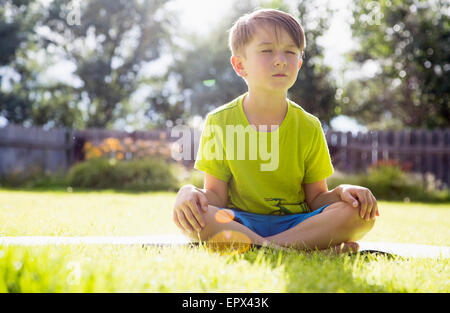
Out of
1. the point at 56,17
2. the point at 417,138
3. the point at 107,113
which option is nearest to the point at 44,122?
the point at 107,113

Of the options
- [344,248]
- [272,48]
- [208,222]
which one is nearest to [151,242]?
[208,222]

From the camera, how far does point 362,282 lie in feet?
5.39

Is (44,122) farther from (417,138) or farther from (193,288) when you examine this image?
(193,288)

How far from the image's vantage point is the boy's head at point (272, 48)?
7.55 ft

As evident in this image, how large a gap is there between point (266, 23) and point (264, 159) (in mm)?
814

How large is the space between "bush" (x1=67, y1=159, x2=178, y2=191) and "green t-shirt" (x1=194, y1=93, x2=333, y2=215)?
6752mm

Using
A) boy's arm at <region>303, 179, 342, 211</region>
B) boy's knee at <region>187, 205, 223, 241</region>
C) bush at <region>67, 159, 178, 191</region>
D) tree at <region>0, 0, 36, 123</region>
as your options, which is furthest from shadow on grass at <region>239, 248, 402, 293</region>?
tree at <region>0, 0, 36, 123</region>

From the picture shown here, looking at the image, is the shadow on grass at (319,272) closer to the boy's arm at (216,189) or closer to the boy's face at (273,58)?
the boy's arm at (216,189)

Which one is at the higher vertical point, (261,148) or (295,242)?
(261,148)

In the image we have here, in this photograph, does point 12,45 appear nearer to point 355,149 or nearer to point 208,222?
point 355,149

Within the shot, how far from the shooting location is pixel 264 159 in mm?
2527

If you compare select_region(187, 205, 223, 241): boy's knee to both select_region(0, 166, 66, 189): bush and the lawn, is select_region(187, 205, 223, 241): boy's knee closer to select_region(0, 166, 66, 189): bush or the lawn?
the lawn
